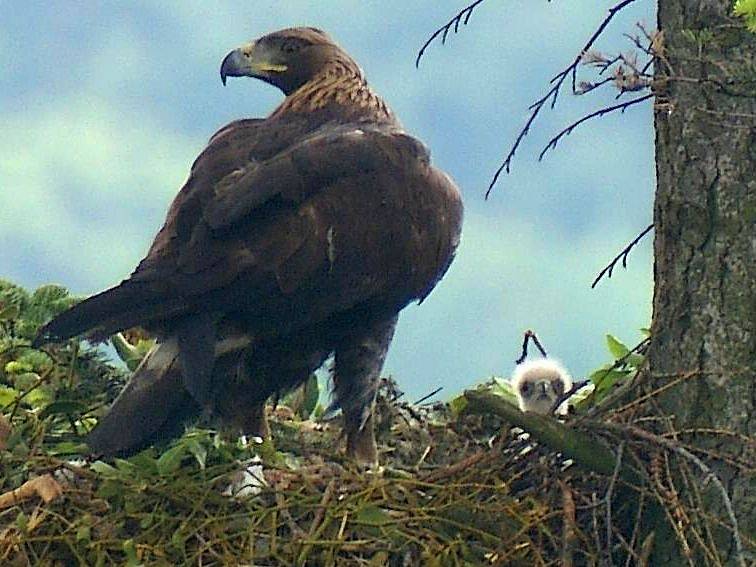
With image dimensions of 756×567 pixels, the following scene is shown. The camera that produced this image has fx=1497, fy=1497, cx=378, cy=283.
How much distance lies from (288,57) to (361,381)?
1743 mm

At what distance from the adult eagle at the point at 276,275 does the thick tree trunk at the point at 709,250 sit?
116cm

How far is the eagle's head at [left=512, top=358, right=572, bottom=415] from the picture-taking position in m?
5.75

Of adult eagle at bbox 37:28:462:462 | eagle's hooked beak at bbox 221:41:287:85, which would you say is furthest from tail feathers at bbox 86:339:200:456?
eagle's hooked beak at bbox 221:41:287:85

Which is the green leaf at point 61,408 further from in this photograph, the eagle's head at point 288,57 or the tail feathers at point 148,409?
the eagle's head at point 288,57

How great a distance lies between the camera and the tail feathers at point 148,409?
4836mm

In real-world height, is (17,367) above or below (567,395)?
above

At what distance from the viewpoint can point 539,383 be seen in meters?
5.83

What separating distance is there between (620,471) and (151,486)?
1.41m

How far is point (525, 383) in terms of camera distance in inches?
233

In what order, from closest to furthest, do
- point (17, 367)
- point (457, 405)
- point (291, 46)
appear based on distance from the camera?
point (17, 367), point (457, 405), point (291, 46)

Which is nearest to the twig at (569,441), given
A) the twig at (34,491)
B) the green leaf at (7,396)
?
the twig at (34,491)

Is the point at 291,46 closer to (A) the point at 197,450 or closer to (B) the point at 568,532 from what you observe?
(A) the point at 197,450

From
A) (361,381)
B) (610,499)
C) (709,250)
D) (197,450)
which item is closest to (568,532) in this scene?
(610,499)

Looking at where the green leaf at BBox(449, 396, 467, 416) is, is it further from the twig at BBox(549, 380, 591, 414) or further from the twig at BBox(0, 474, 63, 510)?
the twig at BBox(0, 474, 63, 510)
